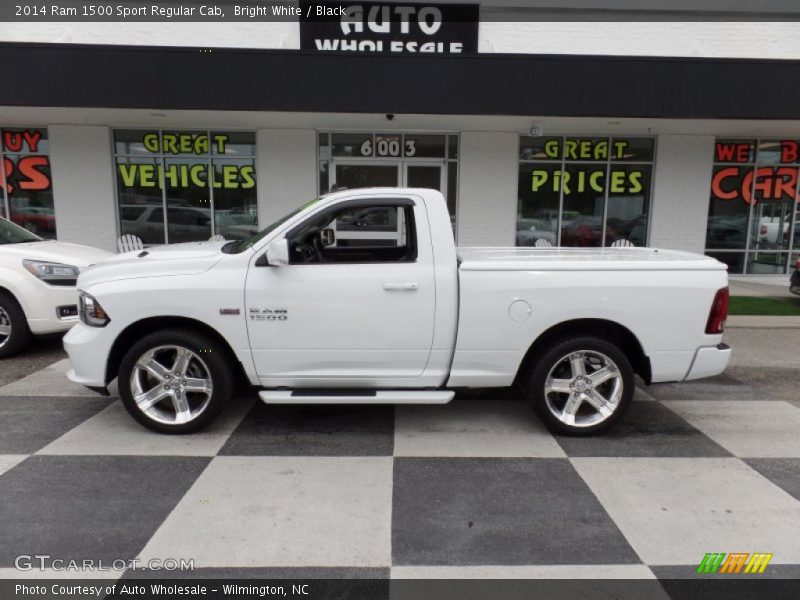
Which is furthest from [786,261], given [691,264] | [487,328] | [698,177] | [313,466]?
[313,466]

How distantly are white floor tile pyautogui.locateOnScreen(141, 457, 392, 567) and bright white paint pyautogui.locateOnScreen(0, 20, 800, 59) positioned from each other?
1153 cm

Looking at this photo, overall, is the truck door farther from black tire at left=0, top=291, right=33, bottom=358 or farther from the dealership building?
the dealership building

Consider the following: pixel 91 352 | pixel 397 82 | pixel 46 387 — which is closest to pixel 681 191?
pixel 397 82

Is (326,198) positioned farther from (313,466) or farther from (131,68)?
(131,68)

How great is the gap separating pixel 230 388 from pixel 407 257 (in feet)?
5.78

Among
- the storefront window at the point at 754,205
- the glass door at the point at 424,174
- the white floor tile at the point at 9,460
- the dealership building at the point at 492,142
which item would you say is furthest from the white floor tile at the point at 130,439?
the storefront window at the point at 754,205

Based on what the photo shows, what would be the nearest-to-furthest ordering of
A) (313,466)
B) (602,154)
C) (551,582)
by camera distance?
(551,582) → (313,466) → (602,154)

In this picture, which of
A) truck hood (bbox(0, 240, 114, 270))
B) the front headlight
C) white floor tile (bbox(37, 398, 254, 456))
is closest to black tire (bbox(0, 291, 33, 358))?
the front headlight

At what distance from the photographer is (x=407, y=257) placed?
4609 mm

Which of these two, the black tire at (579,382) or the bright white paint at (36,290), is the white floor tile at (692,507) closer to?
the black tire at (579,382)

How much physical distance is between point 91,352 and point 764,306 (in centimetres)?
1087

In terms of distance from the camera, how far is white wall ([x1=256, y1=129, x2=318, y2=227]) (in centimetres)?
1256

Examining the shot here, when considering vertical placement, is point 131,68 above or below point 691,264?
above

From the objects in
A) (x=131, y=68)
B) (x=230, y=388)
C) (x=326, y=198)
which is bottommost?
(x=230, y=388)
